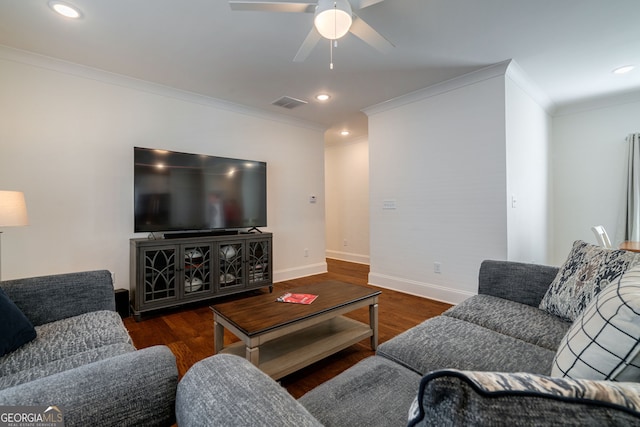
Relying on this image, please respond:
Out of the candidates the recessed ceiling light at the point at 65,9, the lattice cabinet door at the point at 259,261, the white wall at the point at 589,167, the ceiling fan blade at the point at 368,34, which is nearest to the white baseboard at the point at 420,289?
the lattice cabinet door at the point at 259,261

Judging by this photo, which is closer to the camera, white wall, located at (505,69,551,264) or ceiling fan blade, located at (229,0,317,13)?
ceiling fan blade, located at (229,0,317,13)

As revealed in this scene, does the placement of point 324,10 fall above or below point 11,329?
above

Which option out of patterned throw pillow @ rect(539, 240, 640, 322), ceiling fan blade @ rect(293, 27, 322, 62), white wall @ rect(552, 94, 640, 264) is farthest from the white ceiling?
patterned throw pillow @ rect(539, 240, 640, 322)

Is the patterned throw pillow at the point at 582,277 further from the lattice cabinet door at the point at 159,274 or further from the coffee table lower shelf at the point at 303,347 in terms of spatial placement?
the lattice cabinet door at the point at 159,274

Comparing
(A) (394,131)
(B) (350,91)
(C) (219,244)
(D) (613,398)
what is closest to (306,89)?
(B) (350,91)

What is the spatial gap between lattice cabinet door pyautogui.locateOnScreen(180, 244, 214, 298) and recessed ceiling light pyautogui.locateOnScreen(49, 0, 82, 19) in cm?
203

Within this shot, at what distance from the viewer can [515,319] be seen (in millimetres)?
1572

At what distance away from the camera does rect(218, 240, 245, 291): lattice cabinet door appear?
10.6ft

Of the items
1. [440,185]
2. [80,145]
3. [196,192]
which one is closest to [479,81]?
[440,185]

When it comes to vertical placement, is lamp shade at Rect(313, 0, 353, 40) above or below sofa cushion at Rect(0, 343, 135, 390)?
above

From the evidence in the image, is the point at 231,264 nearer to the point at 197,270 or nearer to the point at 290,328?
the point at 197,270

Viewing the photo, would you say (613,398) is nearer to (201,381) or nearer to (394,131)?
(201,381)

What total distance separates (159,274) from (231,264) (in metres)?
0.75

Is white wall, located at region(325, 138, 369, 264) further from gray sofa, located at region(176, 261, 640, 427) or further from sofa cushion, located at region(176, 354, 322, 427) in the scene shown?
sofa cushion, located at region(176, 354, 322, 427)
